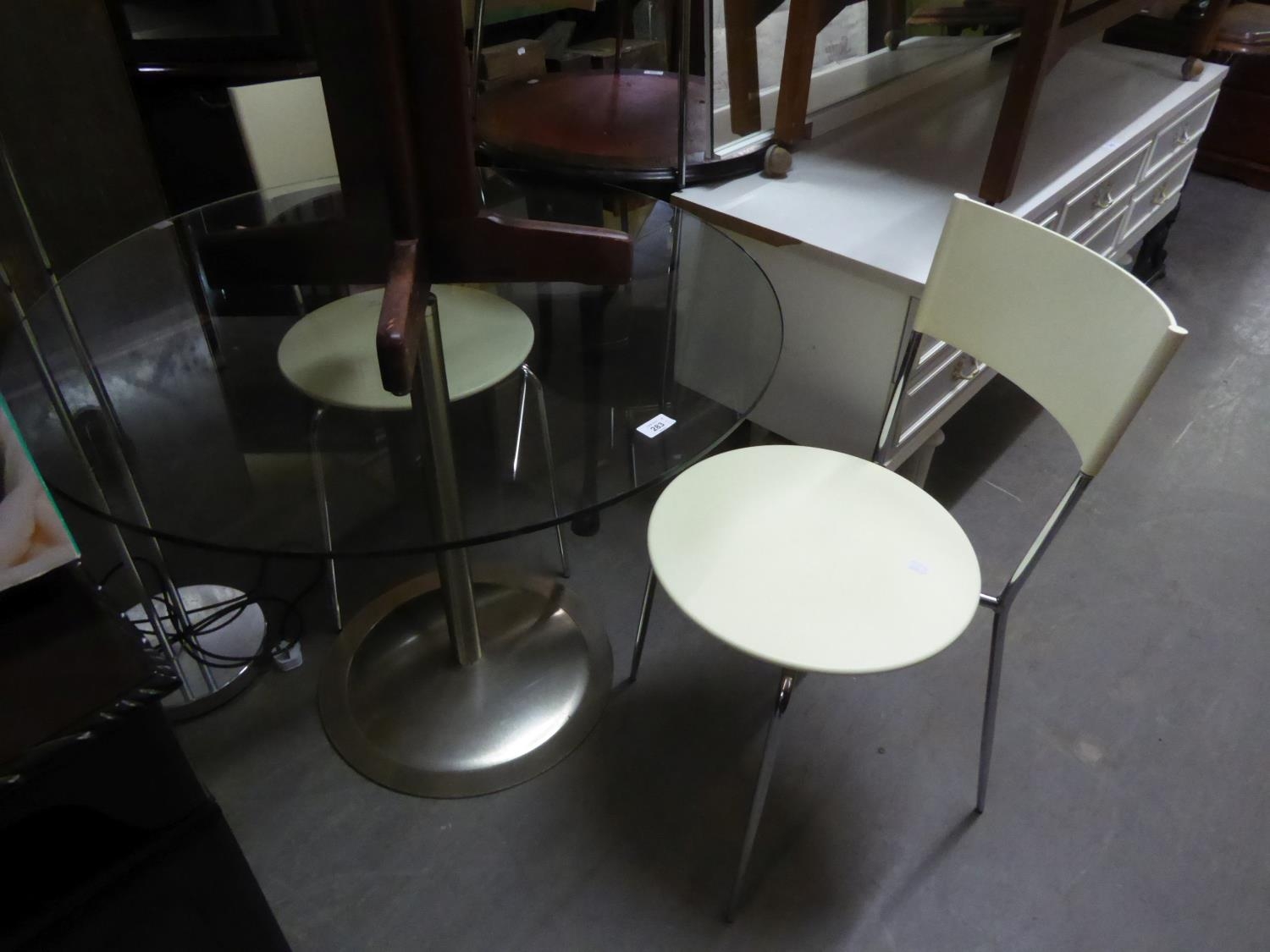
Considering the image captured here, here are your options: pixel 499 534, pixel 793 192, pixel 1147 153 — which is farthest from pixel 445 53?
pixel 1147 153

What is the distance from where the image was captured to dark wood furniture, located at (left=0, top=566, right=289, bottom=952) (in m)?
0.55

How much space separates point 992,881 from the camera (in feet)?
3.64

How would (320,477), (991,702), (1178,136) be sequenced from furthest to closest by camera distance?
(1178,136), (991,702), (320,477)

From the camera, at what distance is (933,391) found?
1379mm

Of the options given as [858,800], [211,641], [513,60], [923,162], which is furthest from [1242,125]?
[211,641]

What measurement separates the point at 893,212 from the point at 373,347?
81 cm

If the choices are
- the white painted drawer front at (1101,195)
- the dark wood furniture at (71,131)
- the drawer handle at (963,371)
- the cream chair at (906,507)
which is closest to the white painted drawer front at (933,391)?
the drawer handle at (963,371)

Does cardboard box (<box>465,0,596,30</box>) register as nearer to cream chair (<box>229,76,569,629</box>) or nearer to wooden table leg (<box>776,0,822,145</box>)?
wooden table leg (<box>776,0,822,145</box>)

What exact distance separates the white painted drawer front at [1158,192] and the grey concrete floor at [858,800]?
0.76 metres

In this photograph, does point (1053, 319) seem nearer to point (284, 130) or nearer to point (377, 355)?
point (377, 355)

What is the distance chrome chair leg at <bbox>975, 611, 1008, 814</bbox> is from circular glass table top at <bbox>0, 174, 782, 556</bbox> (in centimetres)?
42

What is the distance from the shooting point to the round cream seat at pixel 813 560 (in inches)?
34.7

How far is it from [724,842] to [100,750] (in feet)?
2.67

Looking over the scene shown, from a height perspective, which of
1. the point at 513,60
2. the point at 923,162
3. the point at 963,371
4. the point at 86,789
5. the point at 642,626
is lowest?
the point at 642,626
